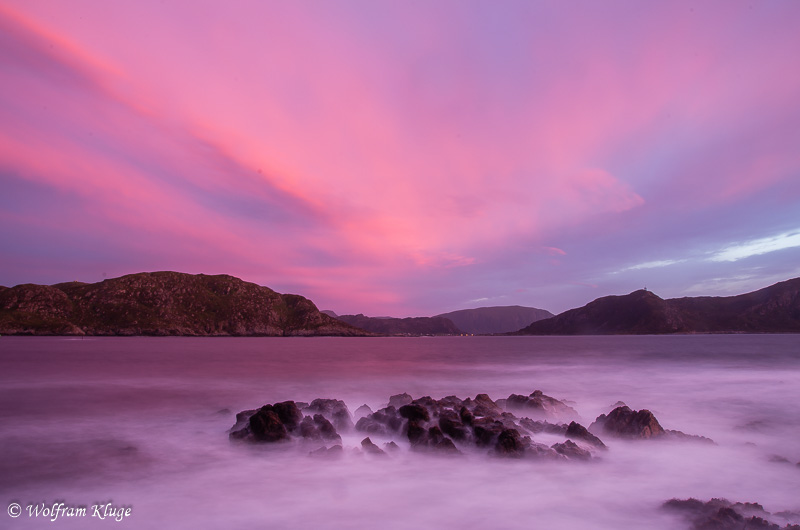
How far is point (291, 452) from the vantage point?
1287cm

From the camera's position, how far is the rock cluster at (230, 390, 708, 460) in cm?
1248

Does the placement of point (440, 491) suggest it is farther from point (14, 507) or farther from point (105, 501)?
point (14, 507)

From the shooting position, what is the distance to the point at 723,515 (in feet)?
24.9

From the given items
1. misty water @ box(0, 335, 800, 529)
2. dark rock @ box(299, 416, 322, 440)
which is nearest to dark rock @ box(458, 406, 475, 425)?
misty water @ box(0, 335, 800, 529)

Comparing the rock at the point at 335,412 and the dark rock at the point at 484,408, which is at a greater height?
the dark rock at the point at 484,408

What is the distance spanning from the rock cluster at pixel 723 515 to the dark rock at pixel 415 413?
7637mm

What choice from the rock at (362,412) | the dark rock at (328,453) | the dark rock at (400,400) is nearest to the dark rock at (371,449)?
the dark rock at (328,453)

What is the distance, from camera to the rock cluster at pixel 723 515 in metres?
7.41

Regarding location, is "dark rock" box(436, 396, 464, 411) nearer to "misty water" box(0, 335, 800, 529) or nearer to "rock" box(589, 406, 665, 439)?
"misty water" box(0, 335, 800, 529)

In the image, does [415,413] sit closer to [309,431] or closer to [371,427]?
[371,427]

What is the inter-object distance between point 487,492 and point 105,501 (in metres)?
8.69

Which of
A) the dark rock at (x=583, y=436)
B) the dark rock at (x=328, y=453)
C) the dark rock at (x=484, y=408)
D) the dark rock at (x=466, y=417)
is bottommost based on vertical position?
the dark rock at (x=328, y=453)

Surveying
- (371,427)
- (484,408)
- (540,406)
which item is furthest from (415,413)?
(540,406)

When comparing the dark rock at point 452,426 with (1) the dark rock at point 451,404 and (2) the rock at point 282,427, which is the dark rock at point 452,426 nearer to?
(1) the dark rock at point 451,404
